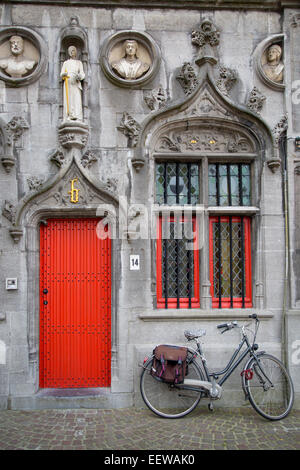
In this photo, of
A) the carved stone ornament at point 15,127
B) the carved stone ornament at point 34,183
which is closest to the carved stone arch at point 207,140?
the carved stone ornament at point 34,183

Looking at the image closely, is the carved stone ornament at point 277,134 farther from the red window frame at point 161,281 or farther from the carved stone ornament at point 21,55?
the carved stone ornament at point 21,55

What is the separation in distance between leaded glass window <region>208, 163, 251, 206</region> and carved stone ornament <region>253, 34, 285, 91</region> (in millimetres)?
1290

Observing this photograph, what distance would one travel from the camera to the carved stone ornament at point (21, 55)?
15.9 feet

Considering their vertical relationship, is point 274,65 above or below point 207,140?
above

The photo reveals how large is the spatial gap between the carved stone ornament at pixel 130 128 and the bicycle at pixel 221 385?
2.88 meters

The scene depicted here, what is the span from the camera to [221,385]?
4.45 metres

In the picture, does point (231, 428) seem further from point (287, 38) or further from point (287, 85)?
point (287, 38)

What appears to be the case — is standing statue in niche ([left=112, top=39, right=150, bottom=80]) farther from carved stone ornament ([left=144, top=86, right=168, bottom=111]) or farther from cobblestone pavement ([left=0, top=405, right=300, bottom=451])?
cobblestone pavement ([left=0, top=405, right=300, bottom=451])

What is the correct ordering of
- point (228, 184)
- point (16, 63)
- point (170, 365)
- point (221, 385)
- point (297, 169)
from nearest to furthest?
point (170, 365)
point (221, 385)
point (16, 63)
point (297, 169)
point (228, 184)

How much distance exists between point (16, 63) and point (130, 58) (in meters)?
1.68

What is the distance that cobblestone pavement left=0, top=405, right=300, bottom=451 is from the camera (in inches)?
146

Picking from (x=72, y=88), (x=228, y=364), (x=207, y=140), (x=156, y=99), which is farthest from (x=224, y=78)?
(x=228, y=364)

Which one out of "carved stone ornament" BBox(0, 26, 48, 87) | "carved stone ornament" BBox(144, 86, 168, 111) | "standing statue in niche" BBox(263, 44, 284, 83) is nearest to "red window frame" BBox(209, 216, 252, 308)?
"carved stone ornament" BBox(144, 86, 168, 111)

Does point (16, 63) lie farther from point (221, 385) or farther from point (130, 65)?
point (221, 385)
